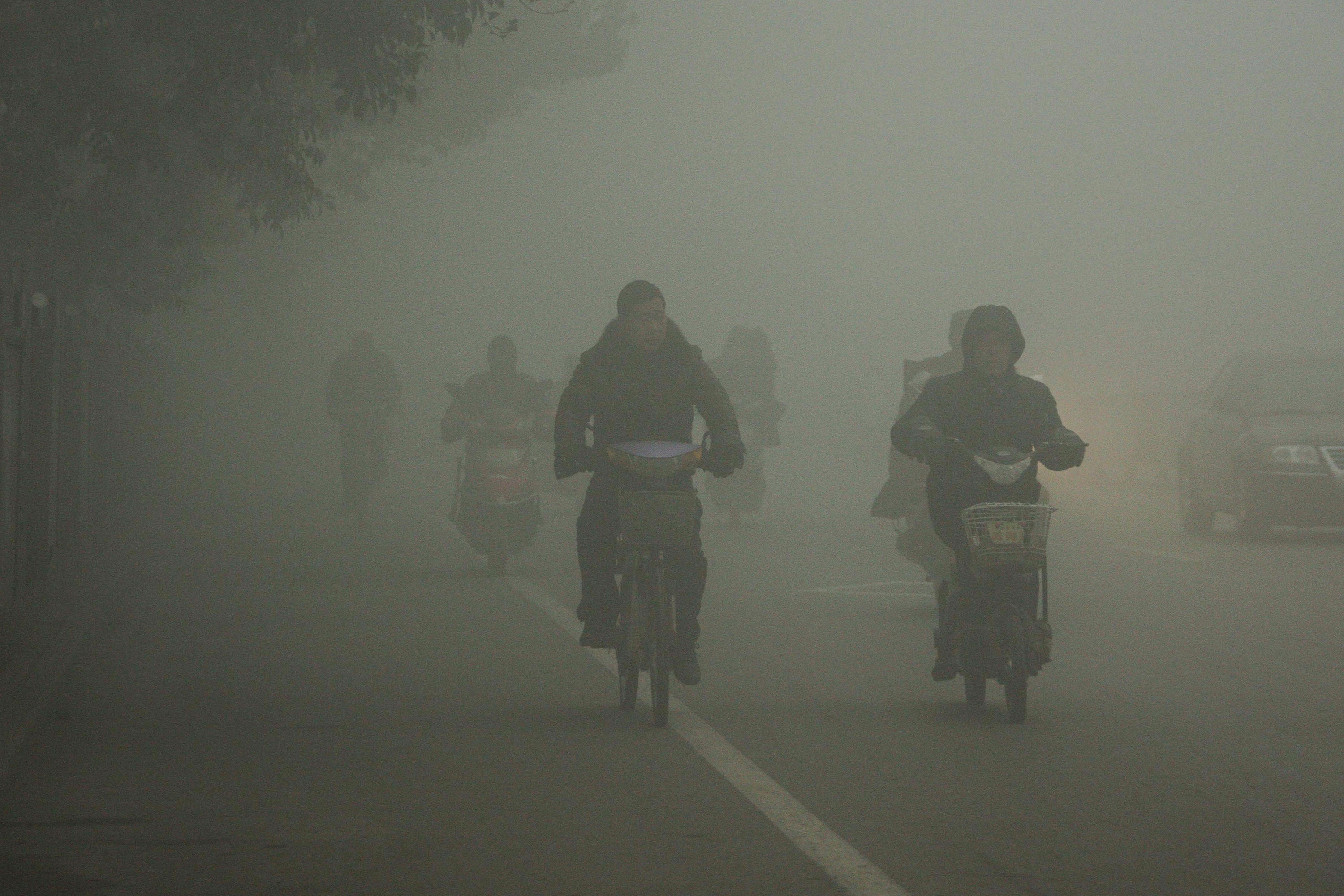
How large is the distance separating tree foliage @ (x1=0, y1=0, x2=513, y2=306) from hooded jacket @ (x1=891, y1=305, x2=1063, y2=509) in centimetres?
506

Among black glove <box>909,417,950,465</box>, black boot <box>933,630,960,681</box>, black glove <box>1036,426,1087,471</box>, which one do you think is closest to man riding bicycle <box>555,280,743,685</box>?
black glove <box>909,417,950,465</box>

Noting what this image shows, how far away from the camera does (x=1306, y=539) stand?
2038 centimetres

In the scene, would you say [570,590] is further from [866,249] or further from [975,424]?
[866,249]

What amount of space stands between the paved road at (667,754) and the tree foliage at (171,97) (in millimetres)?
3271

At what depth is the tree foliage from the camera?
46.9ft

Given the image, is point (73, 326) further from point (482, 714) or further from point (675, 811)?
point (675, 811)

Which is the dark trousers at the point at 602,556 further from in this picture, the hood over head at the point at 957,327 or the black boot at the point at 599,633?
the hood over head at the point at 957,327

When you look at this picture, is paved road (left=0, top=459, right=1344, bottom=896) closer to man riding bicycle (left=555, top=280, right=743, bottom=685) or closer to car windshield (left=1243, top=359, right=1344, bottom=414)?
man riding bicycle (left=555, top=280, right=743, bottom=685)

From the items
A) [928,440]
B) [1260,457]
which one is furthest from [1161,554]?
[928,440]

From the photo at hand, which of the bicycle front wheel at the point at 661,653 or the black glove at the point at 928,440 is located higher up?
the black glove at the point at 928,440

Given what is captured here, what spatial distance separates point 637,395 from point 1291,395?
24279mm

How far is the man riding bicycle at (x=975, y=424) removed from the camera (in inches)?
385

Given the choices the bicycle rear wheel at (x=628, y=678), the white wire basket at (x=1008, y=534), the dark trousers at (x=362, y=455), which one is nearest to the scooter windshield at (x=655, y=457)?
the bicycle rear wheel at (x=628, y=678)

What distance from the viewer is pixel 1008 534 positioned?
9422 mm
